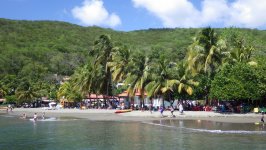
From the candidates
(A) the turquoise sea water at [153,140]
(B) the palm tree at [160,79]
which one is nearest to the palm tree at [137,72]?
(B) the palm tree at [160,79]

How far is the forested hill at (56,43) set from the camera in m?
150

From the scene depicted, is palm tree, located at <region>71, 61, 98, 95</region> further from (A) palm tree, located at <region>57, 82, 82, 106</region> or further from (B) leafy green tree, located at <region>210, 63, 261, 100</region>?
(B) leafy green tree, located at <region>210, 63, 261, 100</region>

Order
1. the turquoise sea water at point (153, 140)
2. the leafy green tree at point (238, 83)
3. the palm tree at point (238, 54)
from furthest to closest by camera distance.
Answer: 1. the palm tree at point (238, 54)
2. the leafy green tree at point (238, 83)
3. the turquoise sea water at point (153, 140)

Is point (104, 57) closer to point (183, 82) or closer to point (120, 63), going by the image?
point (120, 63)

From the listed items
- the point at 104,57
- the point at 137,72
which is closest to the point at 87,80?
the point at 104,57

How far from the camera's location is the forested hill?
14985 cm

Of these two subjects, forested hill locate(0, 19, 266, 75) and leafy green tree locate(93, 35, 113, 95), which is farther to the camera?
forested hill locate(0, 19, 266, 75)

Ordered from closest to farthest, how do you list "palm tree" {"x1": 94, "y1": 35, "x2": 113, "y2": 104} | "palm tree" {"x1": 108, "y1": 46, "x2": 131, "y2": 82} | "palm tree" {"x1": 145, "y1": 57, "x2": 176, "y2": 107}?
"palm tree" {"x1": 145, "y1": 57, "x2": 176, "y2": 107} → "palm tree" {"x1": 108, "y1": 46, "x2": 131, "y2": 82} → "palm tree" {"x1": 94, "y1": 35, "x2": 113, "y2": 104}

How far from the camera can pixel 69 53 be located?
166625 mm

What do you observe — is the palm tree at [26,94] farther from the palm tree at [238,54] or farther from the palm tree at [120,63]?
the palm tree at [238,54]

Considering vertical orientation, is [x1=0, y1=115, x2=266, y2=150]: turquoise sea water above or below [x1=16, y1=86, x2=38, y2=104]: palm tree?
below

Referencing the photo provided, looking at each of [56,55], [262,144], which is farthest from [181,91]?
[56,55]

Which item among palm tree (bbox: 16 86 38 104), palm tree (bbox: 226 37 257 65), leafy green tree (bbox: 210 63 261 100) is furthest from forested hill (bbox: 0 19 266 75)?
leafy green tree (bbox: 210 63 261 100)

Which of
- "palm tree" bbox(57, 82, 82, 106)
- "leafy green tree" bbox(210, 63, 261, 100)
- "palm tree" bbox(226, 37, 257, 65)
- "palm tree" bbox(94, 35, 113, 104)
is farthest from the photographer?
"palm tree" bbox(57, 82, 82, 106)
